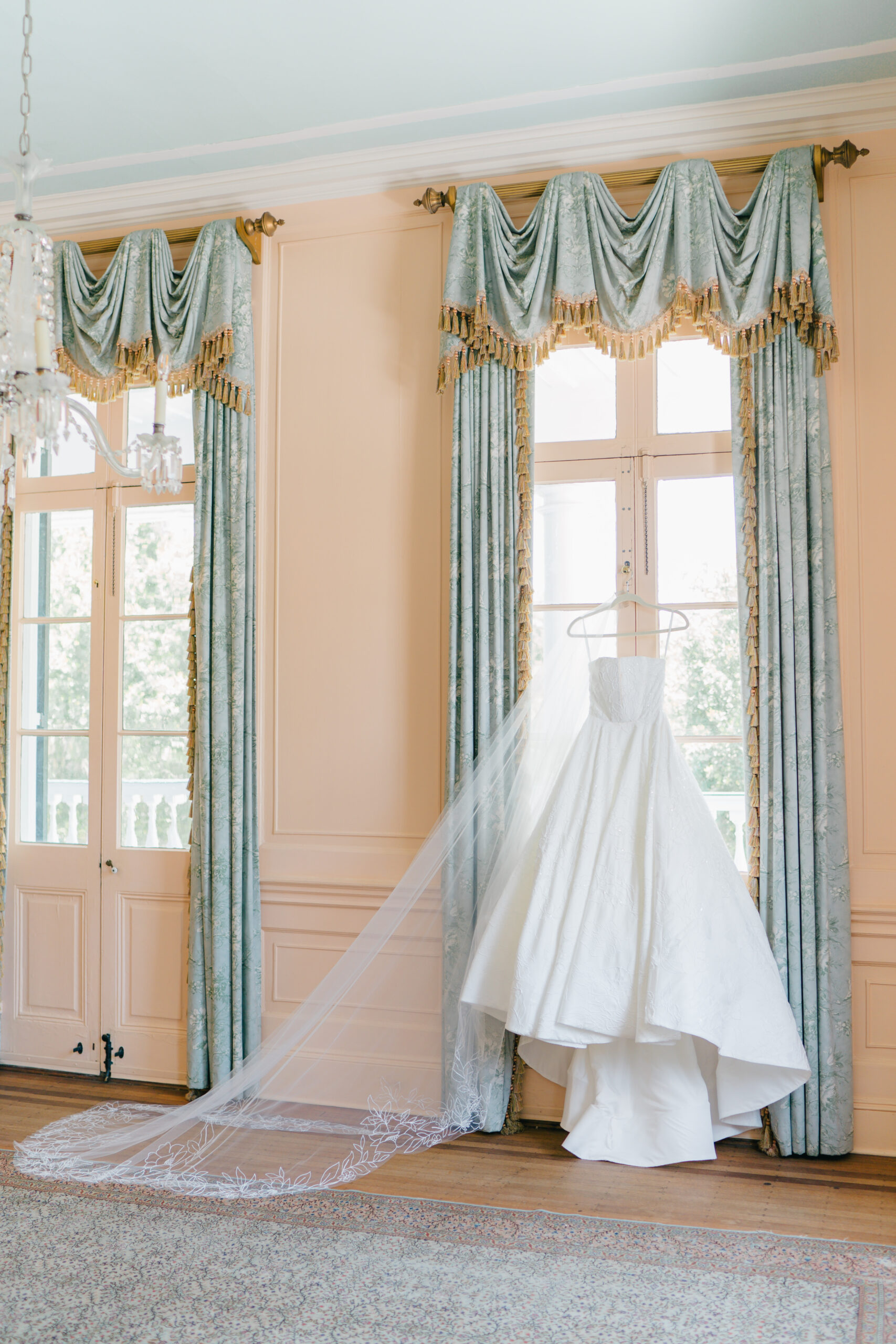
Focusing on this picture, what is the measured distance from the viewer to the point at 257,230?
3.96 metres

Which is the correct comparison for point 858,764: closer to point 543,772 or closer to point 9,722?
point 543,772

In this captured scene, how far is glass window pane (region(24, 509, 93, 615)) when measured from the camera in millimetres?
4273

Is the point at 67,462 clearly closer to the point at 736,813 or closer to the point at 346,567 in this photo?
the point at 346,567

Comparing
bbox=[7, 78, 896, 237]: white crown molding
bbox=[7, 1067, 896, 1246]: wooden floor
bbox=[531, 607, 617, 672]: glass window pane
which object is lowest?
bbox=[7, 1067, 896, 1246]: wooden floor

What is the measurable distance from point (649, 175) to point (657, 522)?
3.74 feet

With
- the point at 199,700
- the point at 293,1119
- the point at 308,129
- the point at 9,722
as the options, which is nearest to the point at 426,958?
the point at 293,1119

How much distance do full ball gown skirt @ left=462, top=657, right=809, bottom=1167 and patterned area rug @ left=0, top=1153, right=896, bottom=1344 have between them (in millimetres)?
464

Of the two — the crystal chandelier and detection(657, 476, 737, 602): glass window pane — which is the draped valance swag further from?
the crystal chandelier

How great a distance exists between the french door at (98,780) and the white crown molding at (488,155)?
0.80 metres

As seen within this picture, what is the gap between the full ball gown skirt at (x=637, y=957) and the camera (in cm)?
302

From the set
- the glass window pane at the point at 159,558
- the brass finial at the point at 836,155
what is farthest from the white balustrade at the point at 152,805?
the brass finial at the point at 836,155

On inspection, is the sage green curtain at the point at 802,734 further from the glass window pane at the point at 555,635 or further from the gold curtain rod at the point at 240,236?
the gold curtain rod at the point at 240,236

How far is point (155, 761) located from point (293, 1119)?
1528mm

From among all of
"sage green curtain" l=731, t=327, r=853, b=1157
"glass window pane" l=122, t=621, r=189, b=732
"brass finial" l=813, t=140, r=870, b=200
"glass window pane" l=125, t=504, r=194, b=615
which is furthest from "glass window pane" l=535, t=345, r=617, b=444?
"glass window pane" l=122, t=621, r=189, b=732
